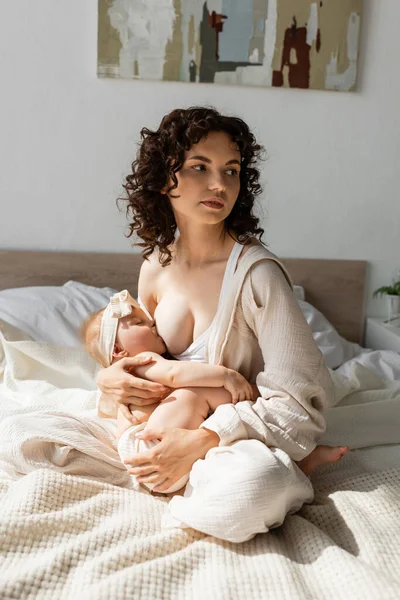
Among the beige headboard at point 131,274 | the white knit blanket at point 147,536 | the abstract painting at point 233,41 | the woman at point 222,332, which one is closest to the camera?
the white knit blanket at point 147,536

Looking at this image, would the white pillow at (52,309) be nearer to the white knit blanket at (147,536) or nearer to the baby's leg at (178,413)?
the white knit blanket at (147,536)

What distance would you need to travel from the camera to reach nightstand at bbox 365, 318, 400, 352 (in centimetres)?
266

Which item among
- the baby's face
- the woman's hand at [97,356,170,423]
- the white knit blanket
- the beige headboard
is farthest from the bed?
the beige headboard

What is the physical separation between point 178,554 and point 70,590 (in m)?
0.20

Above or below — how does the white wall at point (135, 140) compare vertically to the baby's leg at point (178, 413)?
above

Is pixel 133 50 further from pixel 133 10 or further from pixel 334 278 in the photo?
pixel 334 278

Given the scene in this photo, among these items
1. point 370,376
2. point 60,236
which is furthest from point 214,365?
point 60,236

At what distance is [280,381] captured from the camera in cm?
136

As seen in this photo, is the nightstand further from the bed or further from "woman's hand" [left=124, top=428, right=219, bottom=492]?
"woman's hand" [left=124, top=428, right=219, bottom=492]

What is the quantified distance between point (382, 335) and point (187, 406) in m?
1.64

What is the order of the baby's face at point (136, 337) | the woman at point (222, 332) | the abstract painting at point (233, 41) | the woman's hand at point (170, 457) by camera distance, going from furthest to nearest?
the abstract painting at point (233, 41) → the baby's face at point (136, 337) → the woman's hand at point (170, 457) → the woman at point (222, 332)

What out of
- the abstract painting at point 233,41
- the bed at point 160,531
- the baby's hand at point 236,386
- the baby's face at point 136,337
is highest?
the abstract painting at point 233,41

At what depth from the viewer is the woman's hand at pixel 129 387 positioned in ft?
4.74

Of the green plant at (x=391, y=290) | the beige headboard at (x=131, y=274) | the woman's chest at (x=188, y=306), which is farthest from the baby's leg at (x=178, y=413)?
the green plant at (x=391, y=290)
